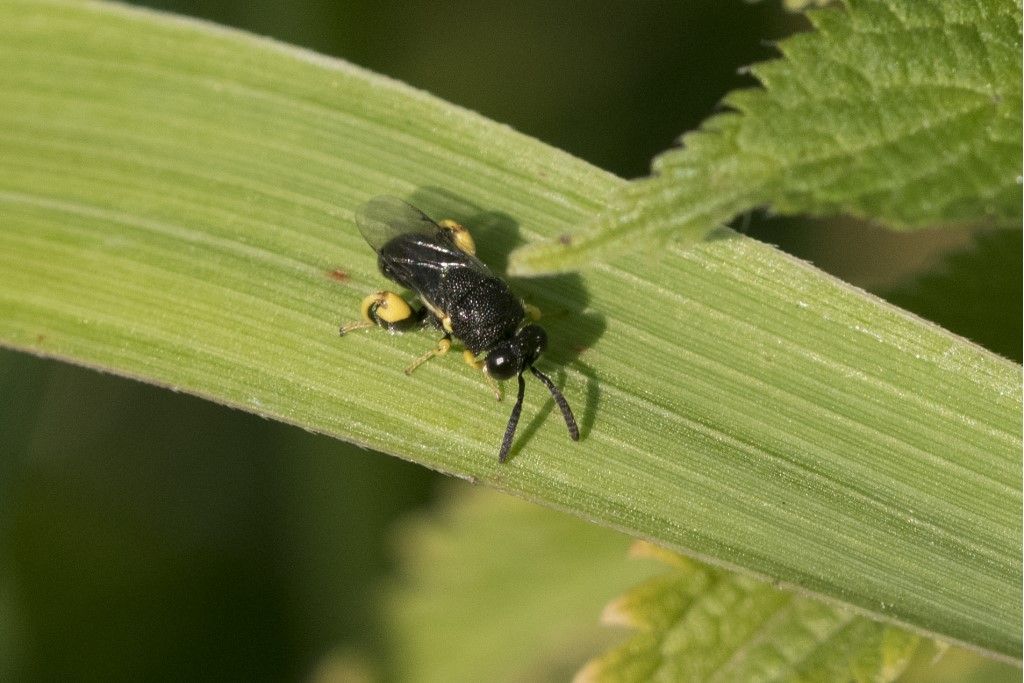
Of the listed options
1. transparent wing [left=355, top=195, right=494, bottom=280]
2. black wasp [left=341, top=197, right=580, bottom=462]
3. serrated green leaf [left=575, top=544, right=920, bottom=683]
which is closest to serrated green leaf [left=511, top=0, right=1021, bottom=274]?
black wasp [left=341, top=197, right=580, bottom=462]

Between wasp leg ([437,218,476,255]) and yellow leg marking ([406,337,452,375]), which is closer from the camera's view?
yellow leg marking ([406,337,452,375])

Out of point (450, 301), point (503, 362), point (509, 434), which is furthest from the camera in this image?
point (450, 301)

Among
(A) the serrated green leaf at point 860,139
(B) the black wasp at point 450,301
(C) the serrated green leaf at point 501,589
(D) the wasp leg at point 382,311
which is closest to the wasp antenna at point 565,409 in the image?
(B) the black wasp at point 450,301

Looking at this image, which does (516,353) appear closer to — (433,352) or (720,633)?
(433,352)

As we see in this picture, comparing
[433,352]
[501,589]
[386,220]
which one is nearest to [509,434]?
[433,352]

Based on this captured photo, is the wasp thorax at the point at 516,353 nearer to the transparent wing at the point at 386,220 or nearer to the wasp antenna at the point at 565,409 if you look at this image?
the wasp antenna at the point at 565,409

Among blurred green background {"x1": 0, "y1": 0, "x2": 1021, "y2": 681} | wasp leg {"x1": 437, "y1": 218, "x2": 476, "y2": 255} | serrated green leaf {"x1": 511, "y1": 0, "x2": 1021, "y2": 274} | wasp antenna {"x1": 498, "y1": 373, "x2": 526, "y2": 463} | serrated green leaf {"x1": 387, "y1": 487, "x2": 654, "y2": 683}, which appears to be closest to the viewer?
serrated green leaf {"x1": 511, "y1": 0, "x2": 1021, "y2": 274}

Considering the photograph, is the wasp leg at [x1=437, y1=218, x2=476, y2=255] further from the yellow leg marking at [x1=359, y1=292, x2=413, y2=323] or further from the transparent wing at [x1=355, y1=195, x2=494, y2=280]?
the yellow leg marking at [x1=359, y1=292, x2=413, y2=323]
